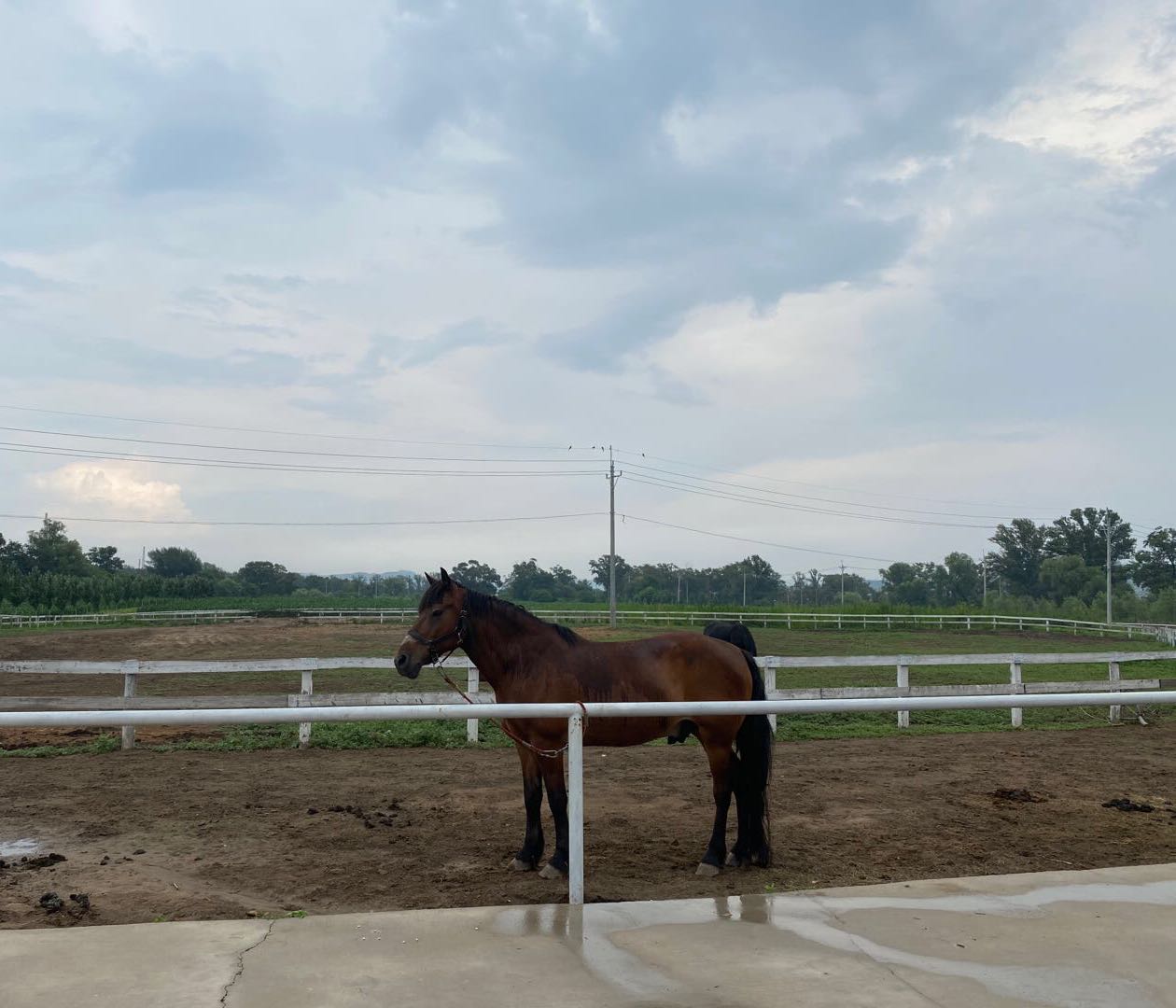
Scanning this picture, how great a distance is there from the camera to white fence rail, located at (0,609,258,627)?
147 feet

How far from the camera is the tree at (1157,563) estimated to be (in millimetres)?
86812

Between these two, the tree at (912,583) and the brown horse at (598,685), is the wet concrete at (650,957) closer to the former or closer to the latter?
the brown horse at (598,685)

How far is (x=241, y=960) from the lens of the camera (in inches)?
132

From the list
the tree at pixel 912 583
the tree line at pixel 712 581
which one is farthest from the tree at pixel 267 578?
the tree at pixel 912 583

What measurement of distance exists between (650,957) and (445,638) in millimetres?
2748

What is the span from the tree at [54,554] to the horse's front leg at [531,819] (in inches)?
3375

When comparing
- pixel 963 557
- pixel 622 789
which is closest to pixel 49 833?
pixel 622 789

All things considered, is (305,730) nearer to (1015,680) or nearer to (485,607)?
(485,607)

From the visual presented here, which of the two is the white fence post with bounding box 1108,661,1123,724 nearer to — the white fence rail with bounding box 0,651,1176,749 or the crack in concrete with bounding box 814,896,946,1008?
the white fence rail with bounding box 0,651,1176,749

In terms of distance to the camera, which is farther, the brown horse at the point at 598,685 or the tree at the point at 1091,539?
the tree at the point at 1091,539

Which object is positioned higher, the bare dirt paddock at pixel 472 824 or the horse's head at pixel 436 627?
the horse's head at pixel 436 627

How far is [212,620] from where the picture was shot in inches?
1855

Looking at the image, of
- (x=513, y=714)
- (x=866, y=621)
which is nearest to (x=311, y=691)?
(x=513, y=714)

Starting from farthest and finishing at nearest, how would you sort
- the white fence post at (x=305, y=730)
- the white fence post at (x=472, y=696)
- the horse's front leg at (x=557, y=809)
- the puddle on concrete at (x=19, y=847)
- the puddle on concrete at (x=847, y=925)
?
the white fence post at (x=472, y=696)
the white fence post at (x=305, y=730)
the puddle on concrete at (x=19, y=847)
the horse's front leg at (x=557, y=809)
the puddle on concrete at (x=847, y=925)
